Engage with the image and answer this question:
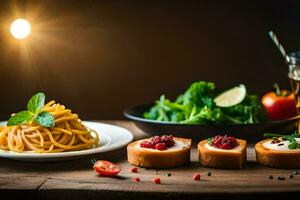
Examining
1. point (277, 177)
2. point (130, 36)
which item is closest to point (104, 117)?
point (130, 36)

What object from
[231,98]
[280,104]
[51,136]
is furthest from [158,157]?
[280,104]

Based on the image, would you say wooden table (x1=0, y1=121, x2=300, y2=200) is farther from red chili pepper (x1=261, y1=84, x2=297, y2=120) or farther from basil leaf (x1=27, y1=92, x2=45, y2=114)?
red chili pepper (x1=261, y1=84, x2=297, y2=120)

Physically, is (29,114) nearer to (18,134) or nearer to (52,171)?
(18,134)

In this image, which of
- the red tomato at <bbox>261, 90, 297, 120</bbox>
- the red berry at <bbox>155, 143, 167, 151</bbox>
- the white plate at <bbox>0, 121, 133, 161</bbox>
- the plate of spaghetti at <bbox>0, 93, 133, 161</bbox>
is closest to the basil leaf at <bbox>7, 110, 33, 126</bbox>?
the plate of spaghetti at <bbox>0, 93, 133, 161</bbox>

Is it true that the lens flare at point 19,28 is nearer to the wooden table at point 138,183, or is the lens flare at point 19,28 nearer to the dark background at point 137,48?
the dark background at point 137,48

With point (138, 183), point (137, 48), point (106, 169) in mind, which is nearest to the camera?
point (138, 183)

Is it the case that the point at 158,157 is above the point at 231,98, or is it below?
below

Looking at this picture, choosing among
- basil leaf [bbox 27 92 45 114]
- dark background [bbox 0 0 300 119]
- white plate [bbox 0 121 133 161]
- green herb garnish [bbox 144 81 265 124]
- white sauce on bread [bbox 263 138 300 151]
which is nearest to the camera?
white plate [bbox 0 121 133 161]

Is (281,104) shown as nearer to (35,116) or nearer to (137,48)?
(137,48)
